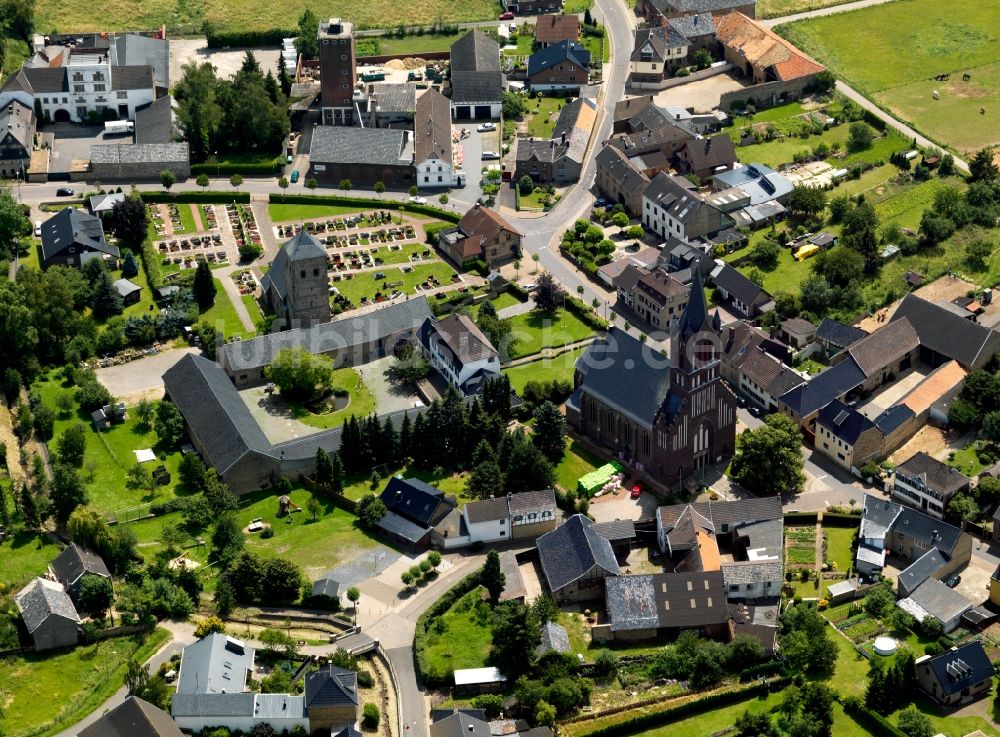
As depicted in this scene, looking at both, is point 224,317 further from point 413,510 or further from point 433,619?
point 433,619

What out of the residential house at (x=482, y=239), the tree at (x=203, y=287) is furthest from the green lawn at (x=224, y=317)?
the residential house at (x=482, y=239)

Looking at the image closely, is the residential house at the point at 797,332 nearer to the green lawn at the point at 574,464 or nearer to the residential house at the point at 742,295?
the residential house at the point at 742,295

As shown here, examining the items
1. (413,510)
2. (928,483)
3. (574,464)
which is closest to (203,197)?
(574,464)

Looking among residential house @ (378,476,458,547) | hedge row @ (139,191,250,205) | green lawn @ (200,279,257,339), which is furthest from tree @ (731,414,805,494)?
hedge row @ (139,191,250,205)

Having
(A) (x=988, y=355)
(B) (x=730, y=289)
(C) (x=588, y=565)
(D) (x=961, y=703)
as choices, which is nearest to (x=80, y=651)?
(C) (x=588, y=565)

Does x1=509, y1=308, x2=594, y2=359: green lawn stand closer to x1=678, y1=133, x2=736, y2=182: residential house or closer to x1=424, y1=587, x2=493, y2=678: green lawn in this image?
x1=678, y1=133, x2=736, y2=182: residential house

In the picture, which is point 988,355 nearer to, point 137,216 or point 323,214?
point 323,214

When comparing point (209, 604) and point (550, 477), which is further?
point (550, 477)
